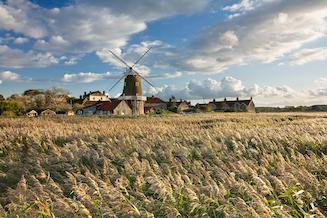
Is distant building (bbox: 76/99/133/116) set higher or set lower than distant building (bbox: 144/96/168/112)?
lower

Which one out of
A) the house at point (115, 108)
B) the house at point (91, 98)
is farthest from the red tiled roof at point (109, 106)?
the house at point (91, 98)

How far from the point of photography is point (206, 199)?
5.20 meters

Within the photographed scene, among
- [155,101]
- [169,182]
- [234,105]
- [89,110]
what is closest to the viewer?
[169,182]

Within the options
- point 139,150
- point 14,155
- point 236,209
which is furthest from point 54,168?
point 236,209

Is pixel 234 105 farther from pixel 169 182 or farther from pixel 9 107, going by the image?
pixel 169 182

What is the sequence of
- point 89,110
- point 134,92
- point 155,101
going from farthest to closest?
point 155,101
point 89,110
point 134,92

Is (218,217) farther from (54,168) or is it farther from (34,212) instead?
(54,168)

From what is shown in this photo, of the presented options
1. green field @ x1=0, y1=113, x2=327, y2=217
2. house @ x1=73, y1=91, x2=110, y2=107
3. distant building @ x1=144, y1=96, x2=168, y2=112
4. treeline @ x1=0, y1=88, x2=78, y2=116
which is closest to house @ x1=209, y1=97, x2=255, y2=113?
distant building @ x1=144, y1=96, x2=168, y2=112

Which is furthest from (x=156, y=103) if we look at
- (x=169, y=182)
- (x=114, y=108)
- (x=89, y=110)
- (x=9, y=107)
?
(x=169, y=182)

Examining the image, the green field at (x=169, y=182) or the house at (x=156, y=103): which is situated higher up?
the house at (x=156, y=103)

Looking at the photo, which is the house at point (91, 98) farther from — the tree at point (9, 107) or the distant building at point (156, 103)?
the tree at point (9, 107)

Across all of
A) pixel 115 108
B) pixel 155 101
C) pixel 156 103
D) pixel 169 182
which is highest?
pixel 155 101

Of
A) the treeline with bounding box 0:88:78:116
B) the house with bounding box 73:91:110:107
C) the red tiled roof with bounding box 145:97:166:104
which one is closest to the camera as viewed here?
the treeline with bounding box 0:88:78:116

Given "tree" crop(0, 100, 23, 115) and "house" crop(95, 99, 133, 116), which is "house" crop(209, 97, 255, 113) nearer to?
"house" crop(95, 99, 133, 116)
